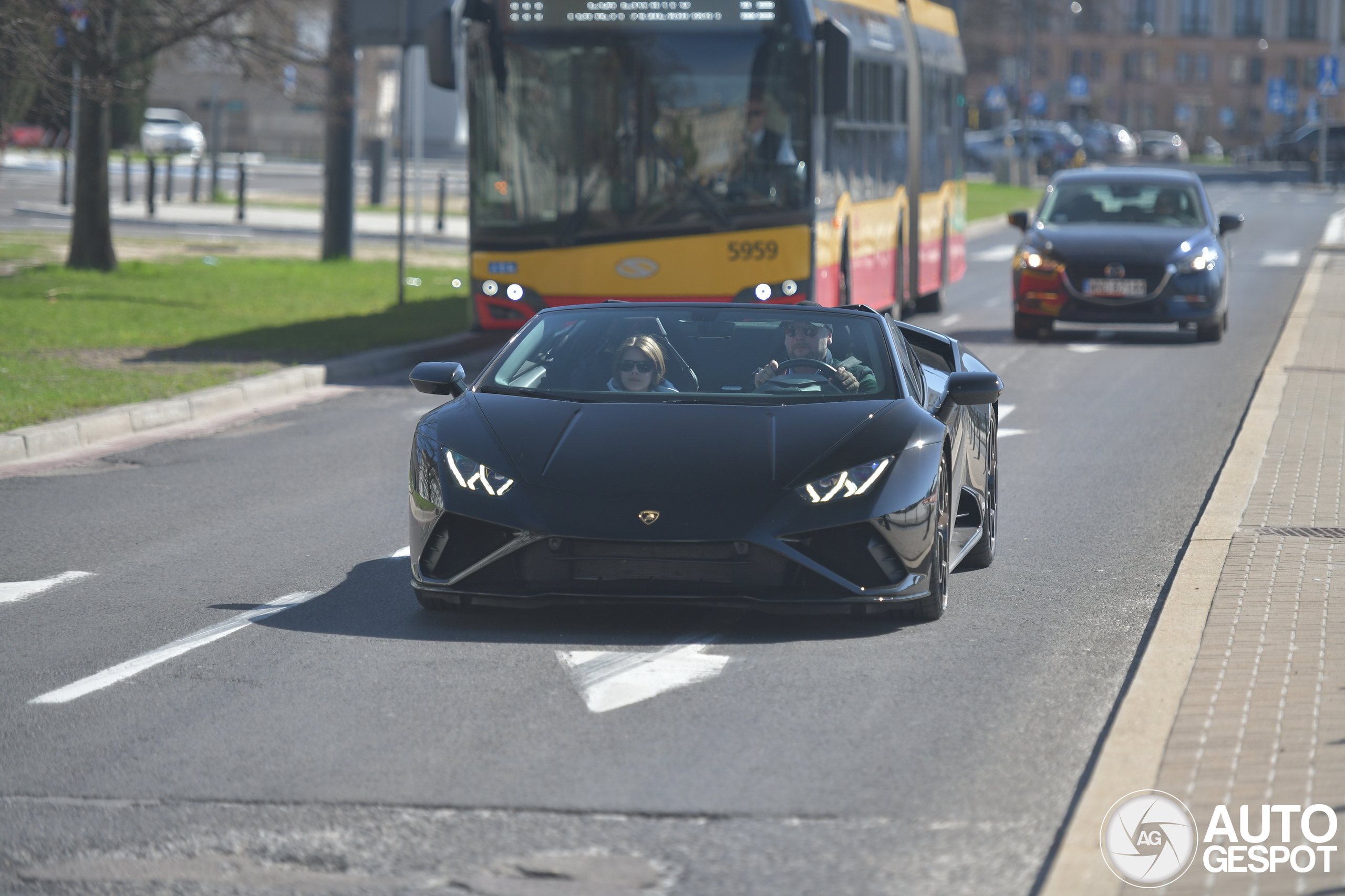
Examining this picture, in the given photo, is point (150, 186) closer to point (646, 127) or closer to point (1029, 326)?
point (1029, 326)

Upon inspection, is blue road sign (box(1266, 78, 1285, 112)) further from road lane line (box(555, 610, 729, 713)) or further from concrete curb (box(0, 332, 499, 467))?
road lane line (box(555, 610, 729, 713))

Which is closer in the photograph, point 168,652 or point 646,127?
point 168,652

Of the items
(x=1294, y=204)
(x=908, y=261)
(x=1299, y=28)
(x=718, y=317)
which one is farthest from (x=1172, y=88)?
(x=718, y=317)

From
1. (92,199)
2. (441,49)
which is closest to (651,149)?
Result: (441,49)

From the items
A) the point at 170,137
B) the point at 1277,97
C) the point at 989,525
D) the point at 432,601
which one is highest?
the point at 1277,97

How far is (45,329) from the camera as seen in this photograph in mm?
17656

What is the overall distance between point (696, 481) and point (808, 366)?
1070 millimetres

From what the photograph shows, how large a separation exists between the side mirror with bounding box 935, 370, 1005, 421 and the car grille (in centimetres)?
1185

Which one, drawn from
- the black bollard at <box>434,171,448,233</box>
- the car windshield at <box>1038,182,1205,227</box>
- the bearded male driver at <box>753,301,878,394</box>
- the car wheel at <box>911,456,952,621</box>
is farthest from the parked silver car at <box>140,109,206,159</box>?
the car wheel at <box>911,456,952,621</box>

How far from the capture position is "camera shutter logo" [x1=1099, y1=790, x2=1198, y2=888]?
4.32m

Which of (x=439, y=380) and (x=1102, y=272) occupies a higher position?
(x=1102, y=272)

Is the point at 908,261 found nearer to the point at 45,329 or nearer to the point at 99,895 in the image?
the point at 45,329

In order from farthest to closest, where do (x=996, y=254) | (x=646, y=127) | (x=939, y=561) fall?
(x=996, y=254) < (x=646, y=127) < (x=939, y=561)

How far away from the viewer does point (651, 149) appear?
16.0 m
